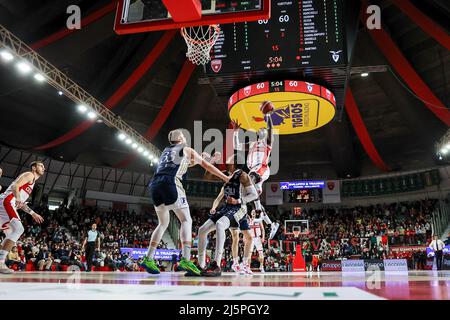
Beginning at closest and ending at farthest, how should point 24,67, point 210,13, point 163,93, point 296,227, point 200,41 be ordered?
point 210,13
point 200,41
point 24,67
point 163,93
point 296,227

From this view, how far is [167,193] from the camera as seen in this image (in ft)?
16.8

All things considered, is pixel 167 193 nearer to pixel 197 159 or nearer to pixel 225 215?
pixel 197 159

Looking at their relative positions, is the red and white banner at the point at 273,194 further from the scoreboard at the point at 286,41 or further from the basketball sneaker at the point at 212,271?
the basketball sneaker at the point at 212,271

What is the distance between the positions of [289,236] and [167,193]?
21215 millimetres

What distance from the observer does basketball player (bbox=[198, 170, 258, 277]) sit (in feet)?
19.1

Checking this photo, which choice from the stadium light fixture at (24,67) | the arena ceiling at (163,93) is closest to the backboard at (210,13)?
the stadium light fixture at (24,67)

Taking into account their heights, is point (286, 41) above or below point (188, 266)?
above

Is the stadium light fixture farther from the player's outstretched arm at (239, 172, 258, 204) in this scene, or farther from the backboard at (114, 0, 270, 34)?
the player's outstretched arm at (239, 172, 258, 204)

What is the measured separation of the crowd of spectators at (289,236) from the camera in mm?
19891

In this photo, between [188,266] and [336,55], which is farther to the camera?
[336,55]

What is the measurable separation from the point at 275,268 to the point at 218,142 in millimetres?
10663

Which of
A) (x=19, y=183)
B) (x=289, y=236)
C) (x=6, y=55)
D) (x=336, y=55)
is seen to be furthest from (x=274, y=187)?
(x=19, y=183)

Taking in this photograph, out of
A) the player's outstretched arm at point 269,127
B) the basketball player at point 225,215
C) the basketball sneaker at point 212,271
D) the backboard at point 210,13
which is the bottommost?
the basketball sneaker at point 212,271

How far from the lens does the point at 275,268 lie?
768 inches
